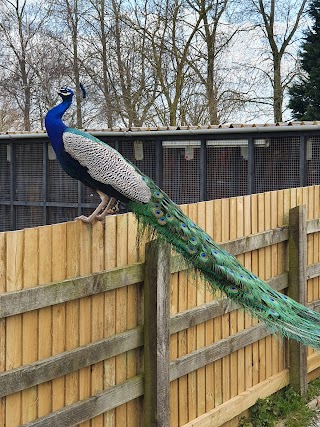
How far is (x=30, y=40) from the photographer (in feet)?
92.7

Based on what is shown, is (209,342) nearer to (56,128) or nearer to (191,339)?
(191,339)

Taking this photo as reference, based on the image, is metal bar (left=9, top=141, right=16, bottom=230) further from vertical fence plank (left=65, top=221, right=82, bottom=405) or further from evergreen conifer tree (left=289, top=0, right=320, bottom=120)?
evergreen conifer tree (left=289, top=0, right=320, bottom=120)

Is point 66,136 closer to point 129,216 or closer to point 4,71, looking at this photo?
point 129,216

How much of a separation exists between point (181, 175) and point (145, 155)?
737 mm

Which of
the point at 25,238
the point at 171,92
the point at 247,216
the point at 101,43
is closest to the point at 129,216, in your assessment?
the point at 25,238

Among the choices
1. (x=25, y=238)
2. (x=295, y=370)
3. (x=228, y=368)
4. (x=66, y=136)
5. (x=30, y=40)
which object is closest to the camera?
(x=25, y=238)

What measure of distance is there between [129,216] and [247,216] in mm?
1373

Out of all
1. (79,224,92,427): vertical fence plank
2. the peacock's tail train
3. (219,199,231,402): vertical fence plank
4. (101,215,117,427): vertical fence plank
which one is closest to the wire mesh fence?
(219,199,231,402): vertical fence plank

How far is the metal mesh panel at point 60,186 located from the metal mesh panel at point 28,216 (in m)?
0.36

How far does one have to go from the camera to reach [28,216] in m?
12.1

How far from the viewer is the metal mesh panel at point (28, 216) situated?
11977mm

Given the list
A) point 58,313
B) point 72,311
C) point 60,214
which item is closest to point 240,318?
point 72,311

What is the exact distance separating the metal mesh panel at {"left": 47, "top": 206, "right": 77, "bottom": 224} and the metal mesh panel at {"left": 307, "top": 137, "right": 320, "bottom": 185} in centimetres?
400

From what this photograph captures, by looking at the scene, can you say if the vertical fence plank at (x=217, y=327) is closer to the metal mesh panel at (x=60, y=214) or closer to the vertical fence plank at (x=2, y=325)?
the vertical fence plank at (x=2, y=325)
